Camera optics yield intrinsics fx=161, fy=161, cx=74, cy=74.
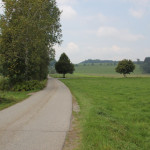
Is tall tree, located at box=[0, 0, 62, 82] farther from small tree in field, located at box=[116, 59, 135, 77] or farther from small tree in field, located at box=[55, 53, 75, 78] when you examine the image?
small tree in field, located at box=[116, 59, 135, 77]

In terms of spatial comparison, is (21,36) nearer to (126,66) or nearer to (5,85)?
(5,85)

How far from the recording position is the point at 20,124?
6477mm

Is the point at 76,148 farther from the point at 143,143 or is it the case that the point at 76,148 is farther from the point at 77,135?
the point at 143,143

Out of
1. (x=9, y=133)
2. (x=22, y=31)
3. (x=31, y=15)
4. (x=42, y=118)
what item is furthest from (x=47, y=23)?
(x=9, y=133)

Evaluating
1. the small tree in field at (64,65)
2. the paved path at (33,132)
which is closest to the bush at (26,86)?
the paved path at (33,132)

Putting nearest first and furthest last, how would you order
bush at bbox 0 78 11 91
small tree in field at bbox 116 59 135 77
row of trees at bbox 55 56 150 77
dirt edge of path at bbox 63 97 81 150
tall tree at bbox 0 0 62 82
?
dirt edge of path at bbox 63 97 81 150, tall tree at bbox 0 0 62 82, bush at bbox 0 78 11 91, row of trees at bbox 55 56 150 77, small tree in field at bbox 116 59 135 77

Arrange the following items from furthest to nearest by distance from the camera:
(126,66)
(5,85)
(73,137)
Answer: (126,66) < (5,85) < (73,137)

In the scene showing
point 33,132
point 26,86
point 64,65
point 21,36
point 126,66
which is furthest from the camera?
point 126,66

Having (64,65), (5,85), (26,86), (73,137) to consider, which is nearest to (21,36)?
(26,86)

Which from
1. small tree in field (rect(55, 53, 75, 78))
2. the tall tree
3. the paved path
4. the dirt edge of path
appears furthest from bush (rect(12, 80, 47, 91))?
small tree in field (rect(55, 53, 75, 78))

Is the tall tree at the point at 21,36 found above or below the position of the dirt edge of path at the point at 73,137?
above

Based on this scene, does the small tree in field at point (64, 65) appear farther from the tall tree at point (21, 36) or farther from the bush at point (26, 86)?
the bush at point (26, 86)

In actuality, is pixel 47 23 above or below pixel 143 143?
above

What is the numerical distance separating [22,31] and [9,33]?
1.61 m
